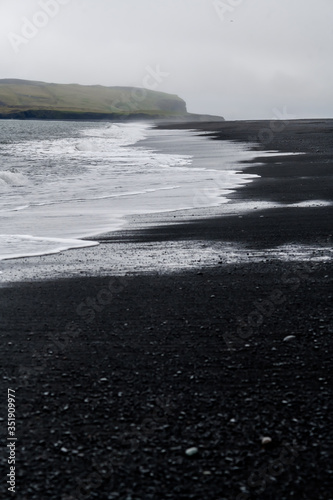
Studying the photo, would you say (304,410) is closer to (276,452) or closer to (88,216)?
(276,452)

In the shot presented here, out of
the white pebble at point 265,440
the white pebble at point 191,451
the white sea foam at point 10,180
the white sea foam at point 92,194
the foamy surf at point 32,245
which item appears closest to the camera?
the white pebble at point 191,451

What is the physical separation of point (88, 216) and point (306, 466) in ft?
38.8

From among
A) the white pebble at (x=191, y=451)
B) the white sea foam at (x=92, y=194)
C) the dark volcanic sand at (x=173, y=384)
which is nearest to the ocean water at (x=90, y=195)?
the white sea foam at (x=92, y=194)

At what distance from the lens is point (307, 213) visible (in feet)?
46.8

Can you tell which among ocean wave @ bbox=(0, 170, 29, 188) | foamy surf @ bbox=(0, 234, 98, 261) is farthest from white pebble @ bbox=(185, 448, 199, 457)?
ocean wave @ bbox=(0, 170, 29, 188)

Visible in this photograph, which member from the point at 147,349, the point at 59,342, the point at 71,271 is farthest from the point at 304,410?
the point at 71,271

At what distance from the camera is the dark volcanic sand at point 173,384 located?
376 centimetres

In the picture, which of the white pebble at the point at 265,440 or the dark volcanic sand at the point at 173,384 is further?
the white pebble at the point at 265,440

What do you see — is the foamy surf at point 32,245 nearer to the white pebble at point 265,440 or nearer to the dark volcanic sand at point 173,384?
the dark volcanic sand at point 173,384

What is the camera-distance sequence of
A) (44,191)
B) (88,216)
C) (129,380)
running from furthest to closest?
(44,191) < (88,216) < (129,380)

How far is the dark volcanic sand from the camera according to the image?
3762mm

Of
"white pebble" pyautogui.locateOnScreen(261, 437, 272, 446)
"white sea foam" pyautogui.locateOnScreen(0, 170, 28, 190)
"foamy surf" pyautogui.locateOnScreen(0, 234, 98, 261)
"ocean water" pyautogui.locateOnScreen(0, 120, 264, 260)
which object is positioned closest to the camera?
"white pebble" pyautogui.locateOnScreen(261, 437, 272, 446)

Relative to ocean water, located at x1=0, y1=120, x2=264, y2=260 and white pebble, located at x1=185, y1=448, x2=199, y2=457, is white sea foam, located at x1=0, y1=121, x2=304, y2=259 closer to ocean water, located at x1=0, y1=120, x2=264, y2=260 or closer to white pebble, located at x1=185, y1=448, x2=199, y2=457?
ocean water, located at x1=0, y1=120, x2=264, y2=260

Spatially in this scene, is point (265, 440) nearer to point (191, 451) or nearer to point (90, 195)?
point (191, 451)
